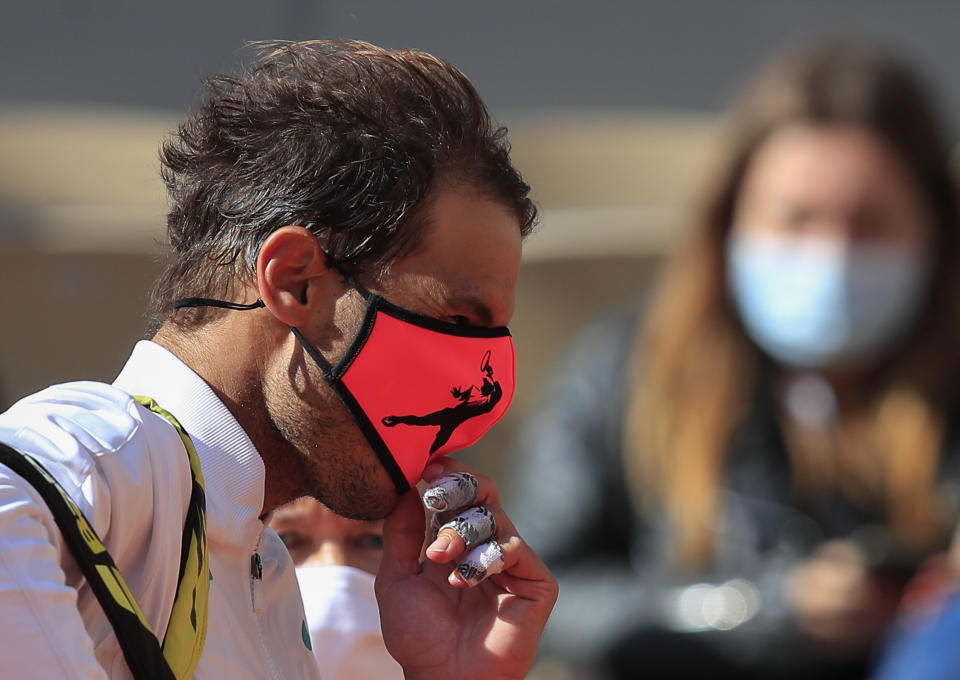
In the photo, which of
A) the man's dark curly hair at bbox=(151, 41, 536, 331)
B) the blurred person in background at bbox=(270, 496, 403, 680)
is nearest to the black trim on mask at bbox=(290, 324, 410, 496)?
the man's dark curly hair at bbox=(151, 41, 536, 331)

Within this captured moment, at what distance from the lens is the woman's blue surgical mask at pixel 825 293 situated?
4355 mm

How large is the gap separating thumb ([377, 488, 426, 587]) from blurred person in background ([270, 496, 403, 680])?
0.17 meters

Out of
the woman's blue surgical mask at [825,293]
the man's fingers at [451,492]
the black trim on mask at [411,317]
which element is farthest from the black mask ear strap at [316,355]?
the woman's blue surgical mask at [825,293]

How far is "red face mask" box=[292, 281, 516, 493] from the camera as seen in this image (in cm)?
201

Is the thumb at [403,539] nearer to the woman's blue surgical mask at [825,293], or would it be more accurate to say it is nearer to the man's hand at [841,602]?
the man's hand at [841,602]

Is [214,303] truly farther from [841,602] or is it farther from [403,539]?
[841,602]

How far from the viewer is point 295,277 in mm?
1991

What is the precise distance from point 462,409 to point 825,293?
254 cm

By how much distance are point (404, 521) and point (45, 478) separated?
0.83 meters

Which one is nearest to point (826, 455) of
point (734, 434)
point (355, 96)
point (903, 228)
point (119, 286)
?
point (734, 434)

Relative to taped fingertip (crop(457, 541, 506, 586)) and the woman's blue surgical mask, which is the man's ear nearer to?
taped fingertip (crop(457, 541, 506, 586))

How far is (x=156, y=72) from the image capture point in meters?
7.55

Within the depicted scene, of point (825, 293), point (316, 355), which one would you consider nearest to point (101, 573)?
point (316, 355)

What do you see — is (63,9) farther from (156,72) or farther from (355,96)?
Answer: (355,96)
